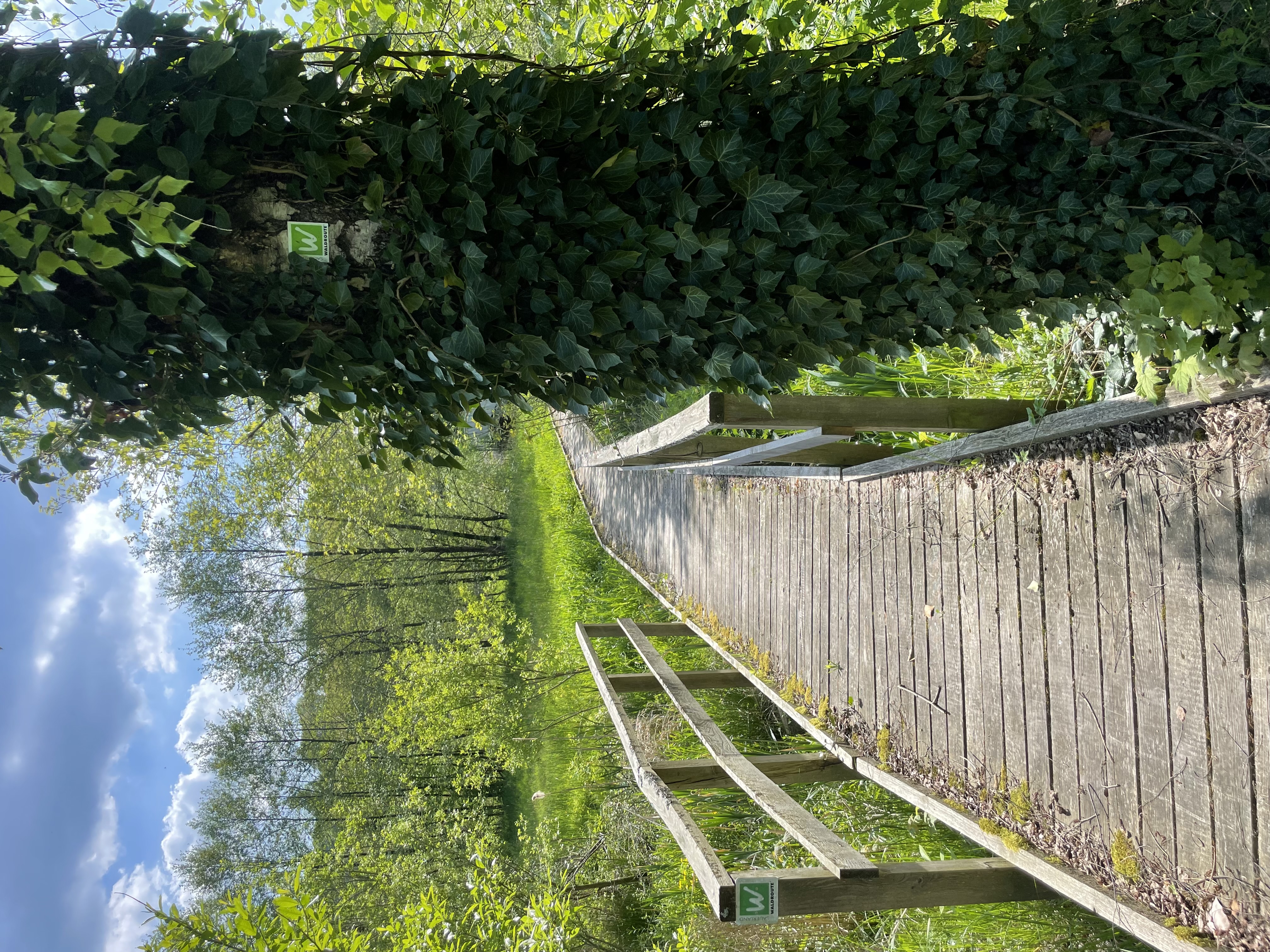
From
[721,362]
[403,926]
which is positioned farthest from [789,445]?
[403,926]

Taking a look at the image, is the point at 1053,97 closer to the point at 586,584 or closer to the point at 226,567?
the point at 586,584

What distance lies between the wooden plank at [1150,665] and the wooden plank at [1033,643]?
0.47 meters

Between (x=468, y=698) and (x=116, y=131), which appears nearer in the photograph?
(x=116, y=131)

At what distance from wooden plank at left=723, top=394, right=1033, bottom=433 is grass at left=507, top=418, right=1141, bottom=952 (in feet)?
9.94

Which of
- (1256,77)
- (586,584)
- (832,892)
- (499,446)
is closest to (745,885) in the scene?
(832,892)

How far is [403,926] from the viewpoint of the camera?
27.7 ft

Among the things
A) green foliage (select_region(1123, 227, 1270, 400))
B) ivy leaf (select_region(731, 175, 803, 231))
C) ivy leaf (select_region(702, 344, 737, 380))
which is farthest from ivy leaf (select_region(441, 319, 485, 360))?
green foliage (select_region(1123, 227, 1270, 400))

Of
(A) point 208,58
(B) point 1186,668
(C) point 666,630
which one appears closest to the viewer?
(A) point 208,58

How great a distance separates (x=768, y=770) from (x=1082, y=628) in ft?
9.16

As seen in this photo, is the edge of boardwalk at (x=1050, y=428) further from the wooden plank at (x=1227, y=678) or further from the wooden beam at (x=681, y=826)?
the wooden beam at (x=681, y=826)

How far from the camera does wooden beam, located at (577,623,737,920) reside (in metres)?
3.41

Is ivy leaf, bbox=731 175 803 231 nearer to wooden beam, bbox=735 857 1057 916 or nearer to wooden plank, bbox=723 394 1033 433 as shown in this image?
wooden plank, bbox=723 394 1033 433

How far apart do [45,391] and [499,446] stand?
45.1 ft

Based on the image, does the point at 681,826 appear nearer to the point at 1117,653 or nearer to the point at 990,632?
the point at 990,632
